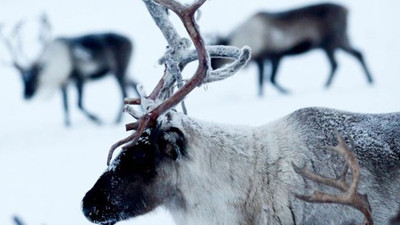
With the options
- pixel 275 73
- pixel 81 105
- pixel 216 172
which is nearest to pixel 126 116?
pixel 81 105

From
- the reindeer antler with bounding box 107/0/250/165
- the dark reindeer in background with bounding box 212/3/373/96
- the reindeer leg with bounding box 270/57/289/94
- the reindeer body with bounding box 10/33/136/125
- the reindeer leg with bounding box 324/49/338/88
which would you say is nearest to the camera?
the reindeer antler with bounding box 107/0/250/165

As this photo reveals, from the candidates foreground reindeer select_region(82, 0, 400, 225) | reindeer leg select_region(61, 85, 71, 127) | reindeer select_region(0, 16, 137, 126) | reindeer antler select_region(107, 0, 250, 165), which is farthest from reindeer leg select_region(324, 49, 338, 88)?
foreground reindeer select_region(82, 0, 400, 225)

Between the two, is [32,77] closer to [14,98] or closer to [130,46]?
[130,46]

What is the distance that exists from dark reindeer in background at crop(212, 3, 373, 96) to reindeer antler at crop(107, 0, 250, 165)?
6.31 meters

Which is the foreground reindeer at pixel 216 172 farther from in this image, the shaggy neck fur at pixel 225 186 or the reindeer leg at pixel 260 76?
the reindeer leg at pixel 260 76

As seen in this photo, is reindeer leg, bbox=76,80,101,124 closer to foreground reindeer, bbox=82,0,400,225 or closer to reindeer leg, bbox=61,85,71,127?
reindeer leg, bbox=61,85,71,127

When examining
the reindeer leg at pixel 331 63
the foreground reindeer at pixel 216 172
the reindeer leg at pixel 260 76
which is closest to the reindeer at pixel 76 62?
the reindeer leg at pixel 260 76

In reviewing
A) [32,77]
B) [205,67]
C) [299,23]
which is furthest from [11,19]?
[205,67]

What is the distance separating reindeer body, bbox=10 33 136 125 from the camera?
33.7 ft

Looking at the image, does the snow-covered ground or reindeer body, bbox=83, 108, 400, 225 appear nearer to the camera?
reindeer body, bbox=83, 108, 400, 225

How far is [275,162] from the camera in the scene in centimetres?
296

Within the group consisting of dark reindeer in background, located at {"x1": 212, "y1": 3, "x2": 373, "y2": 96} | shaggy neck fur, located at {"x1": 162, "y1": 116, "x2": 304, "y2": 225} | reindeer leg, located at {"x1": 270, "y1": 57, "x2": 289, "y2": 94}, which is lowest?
reindeer leg, located at {"x1": 270, "y1": 57, "x2": 289, "y2": 94}

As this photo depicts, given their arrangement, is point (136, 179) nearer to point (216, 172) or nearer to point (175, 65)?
point (216, 172)

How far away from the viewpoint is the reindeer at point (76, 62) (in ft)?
33.8
